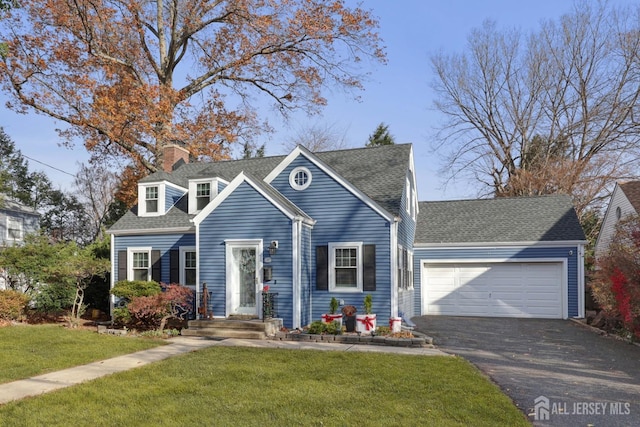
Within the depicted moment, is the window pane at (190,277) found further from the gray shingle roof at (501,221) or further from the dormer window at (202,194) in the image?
the gray shingle roof at (501,221)

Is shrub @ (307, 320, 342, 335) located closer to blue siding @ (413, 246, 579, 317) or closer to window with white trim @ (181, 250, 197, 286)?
window with white trim @ (181, 250, 197, 286)

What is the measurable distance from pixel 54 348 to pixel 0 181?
1432 centimetres

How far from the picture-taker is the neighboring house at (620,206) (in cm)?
1722

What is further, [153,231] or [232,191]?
[153,231]

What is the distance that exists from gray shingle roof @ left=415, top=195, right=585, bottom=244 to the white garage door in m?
1.03

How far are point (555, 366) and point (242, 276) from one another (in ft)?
27.2

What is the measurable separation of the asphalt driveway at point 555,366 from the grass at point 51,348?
7.40m

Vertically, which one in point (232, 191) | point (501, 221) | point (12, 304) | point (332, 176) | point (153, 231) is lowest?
point (12, 304)

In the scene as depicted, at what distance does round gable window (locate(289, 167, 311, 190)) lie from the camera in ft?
46.4

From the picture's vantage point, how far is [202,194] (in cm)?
1589

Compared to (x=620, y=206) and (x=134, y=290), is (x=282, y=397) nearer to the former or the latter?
(x=134, y=290)

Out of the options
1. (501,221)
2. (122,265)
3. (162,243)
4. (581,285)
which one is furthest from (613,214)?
(122,265)

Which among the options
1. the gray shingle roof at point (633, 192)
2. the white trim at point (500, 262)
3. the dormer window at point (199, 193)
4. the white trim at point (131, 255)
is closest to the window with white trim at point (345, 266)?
the dormer window at point (199, 193)

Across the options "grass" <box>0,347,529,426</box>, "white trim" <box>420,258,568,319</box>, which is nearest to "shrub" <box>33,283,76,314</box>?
"grass" <box>0,347,529,426</box>
